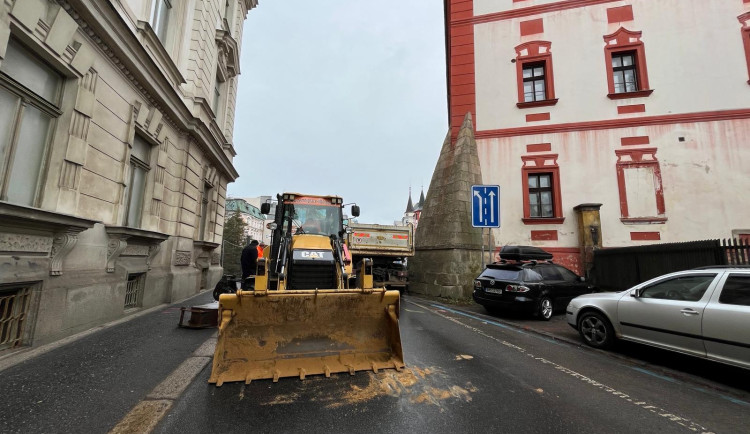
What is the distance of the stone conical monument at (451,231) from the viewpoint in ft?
41.4

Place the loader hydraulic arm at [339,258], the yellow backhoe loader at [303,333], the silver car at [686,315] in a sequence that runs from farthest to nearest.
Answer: the loader hydraulic arm at [339,258] → the silver car at [686,315] → the yellow backhoe loader at [303,333]

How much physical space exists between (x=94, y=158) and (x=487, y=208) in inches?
380

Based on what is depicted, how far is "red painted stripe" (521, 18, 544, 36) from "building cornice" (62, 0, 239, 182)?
46.0 feet

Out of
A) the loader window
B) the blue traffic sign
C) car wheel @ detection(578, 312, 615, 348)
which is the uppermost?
the blue traffic sign

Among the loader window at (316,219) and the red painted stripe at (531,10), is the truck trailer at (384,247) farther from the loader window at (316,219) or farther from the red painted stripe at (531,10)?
the red painted stripe at (531,10)

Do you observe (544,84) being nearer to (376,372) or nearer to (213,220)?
(376,372)

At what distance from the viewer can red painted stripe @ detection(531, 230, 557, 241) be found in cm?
1273

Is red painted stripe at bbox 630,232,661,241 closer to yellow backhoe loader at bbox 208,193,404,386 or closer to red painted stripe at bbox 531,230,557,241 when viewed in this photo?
red painted stripe at bbox 531,230,557,241

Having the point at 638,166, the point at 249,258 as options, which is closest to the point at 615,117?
the point at 638,166

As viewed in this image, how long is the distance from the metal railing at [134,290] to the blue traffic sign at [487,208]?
9162 mm

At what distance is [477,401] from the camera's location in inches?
139

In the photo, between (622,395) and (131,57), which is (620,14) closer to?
(622,395)

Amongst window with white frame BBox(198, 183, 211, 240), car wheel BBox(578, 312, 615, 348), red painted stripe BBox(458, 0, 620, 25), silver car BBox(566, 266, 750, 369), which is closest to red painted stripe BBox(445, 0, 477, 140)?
red painted stripe BBox(458, 0, 620, 25)

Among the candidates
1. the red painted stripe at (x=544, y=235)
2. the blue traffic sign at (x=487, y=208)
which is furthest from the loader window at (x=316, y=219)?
the red painted stripe at (x=544, y=235)
